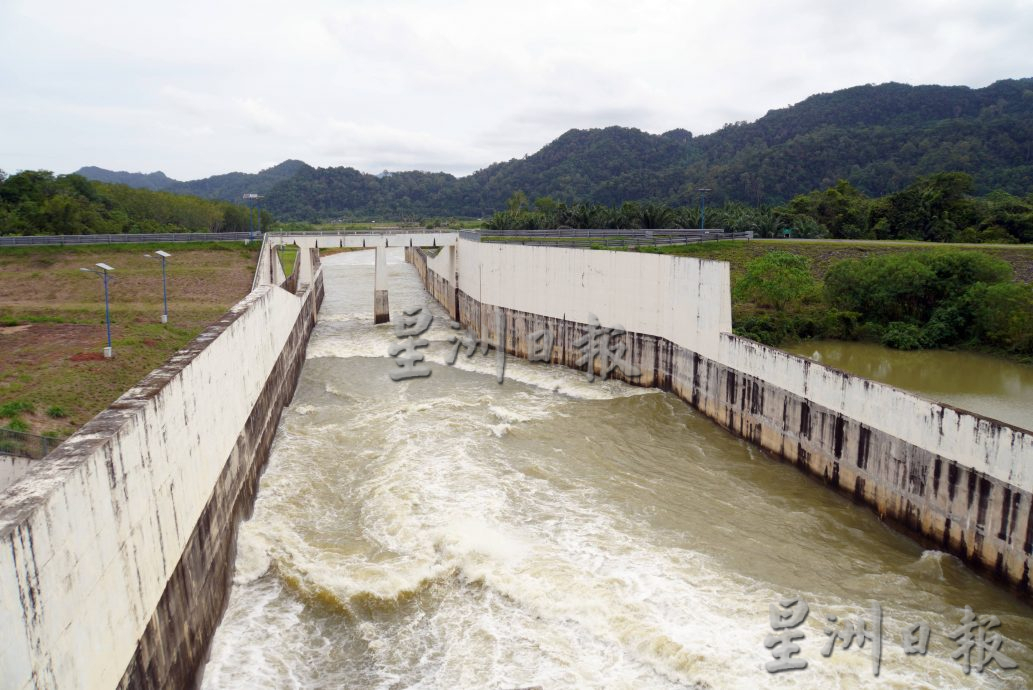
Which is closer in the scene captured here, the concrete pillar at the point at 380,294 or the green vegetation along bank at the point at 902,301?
the green vegetation along bank at the point at 902,301

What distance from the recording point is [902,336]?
29.7 metres

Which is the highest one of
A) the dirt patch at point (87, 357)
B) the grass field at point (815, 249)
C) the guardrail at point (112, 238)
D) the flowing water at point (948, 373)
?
the guardrail at point (112, 238)

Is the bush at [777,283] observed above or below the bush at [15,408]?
above

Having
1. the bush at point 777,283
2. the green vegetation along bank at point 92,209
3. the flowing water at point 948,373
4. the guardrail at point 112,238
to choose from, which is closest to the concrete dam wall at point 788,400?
the flowing water at point 948,373

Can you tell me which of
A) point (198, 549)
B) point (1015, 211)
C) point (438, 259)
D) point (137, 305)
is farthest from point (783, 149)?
point (198, 549)

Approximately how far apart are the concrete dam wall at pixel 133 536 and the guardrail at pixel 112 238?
4023 cm

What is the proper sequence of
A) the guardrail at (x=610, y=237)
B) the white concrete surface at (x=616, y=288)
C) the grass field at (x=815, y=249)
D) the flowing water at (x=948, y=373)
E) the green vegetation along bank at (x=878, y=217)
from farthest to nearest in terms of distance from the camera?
→ the green vegetation along bank at (x=878, y=217) < the guardrail at (x=610, y=237) < the grass field at (x=815, y=249) < the white concrete surface at (x=616, y=288) < the flowing water at (x=948, y=373)

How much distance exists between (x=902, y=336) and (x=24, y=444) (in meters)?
30.7

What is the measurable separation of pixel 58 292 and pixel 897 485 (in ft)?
138

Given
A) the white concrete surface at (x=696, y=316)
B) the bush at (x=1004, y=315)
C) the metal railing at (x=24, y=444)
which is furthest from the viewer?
the bush at (x=1004, y=315)

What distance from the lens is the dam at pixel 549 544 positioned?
9.67 meters

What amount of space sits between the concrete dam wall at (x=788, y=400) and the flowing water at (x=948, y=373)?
12.4 feet

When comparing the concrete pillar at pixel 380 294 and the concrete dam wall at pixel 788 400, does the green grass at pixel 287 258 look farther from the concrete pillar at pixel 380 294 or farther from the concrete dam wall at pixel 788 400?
the concrete dam wall at pixel 788 400

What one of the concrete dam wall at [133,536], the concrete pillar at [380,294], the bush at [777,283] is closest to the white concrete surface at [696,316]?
the concrete pillar at [380,294]
